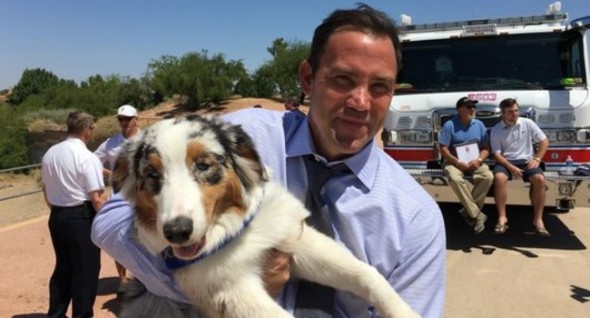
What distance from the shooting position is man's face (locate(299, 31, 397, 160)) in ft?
7.70

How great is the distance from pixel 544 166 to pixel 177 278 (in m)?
8.59

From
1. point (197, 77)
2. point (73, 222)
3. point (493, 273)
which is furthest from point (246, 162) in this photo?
point (197, 77)

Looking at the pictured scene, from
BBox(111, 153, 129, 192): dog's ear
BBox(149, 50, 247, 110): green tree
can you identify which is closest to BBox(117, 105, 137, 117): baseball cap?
BBox(111, 153, 129, 192): dog's ear

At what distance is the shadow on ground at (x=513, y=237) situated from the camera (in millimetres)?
8688

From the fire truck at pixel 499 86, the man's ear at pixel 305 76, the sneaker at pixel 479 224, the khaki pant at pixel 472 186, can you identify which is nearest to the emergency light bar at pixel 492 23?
the fire truck at pixel 499 86

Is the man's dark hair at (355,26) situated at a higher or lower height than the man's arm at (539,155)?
higher

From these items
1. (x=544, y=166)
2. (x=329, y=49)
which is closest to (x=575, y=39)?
(x=544, y=166)

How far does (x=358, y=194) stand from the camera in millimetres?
2367

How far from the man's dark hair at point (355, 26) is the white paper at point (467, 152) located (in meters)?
6.97

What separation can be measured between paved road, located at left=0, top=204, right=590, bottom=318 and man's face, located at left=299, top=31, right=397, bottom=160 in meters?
4.27

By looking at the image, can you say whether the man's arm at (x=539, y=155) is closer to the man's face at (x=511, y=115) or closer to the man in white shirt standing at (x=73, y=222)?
the man's face at (x=511, y=115)

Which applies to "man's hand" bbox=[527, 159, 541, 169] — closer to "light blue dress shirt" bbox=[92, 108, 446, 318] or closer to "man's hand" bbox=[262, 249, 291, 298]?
"light blue dress shirt" bbox=[92, 108, 446, 318]

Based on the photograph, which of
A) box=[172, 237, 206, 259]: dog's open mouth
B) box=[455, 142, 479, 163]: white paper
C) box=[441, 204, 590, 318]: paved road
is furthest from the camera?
box=[455, 142, 479, 163]: white paper

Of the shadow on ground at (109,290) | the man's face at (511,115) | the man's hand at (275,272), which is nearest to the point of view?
the man's hand at (275,272)
